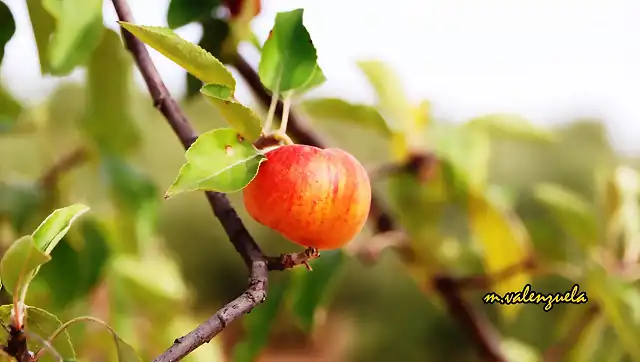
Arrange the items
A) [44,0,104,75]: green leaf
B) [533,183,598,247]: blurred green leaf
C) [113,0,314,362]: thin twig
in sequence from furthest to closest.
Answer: [533,183,598,247]: blurred green leaf → [44,0,104,75]: green leaf → [113,0,314,362]: thin twig

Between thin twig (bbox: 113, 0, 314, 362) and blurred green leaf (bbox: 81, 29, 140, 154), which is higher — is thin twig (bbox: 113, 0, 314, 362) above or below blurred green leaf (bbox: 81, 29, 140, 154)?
above

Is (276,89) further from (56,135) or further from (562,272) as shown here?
(56,135)

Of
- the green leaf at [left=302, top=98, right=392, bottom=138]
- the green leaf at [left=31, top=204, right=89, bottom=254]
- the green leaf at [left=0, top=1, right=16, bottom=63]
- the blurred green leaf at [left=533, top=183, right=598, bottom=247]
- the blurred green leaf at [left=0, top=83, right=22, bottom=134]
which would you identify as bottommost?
the blurred green leaf at [left=533, top=183, right=598, bottom=247]

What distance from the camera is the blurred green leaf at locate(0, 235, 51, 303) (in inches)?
7.3

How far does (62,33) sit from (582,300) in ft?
1.41

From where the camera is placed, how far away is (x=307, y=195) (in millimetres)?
226

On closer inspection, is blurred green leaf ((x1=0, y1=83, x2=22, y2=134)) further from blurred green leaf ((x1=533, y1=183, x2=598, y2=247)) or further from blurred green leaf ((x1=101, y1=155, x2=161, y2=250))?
blurred green leaf ((x1=533, y1=183, x2=598, y2=247))

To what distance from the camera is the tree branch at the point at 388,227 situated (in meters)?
0.40

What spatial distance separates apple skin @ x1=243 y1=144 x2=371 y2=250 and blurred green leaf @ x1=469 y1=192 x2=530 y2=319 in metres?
0.32

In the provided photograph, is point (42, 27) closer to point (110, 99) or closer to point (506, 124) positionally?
point (110, 99)

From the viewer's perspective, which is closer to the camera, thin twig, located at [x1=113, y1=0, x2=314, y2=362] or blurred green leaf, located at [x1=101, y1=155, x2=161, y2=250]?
thin twig, located at [x1=113, y1=0, x2=314, y2=362]

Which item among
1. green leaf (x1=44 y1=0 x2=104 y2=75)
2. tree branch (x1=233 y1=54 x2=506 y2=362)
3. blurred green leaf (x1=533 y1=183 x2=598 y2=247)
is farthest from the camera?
blurred green leaf (x1=533 y1=183 x2=598 y2=247)

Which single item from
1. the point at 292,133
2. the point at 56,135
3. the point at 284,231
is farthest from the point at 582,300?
the point at 56,135

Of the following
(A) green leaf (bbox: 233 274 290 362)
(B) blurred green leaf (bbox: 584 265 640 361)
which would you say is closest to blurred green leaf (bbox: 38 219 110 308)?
(A) green leaf (bbox: 233 274 290 362)
